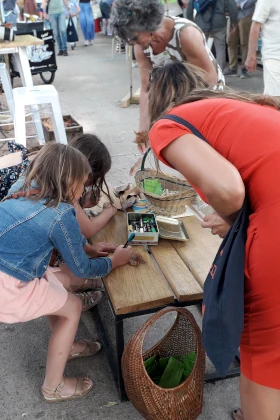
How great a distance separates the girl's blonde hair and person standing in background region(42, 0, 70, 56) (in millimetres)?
9433

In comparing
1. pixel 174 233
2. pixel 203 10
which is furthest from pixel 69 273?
pixel 203 10

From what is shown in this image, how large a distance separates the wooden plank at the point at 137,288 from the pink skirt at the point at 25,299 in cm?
23

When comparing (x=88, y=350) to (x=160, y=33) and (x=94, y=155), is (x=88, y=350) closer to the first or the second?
(x=94, y=155)

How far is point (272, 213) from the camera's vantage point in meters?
1.09

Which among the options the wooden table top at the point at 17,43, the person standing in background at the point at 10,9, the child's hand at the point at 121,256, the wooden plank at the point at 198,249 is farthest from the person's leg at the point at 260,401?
the person standing in background at the point at 10,9

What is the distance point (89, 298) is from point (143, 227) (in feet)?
2.17

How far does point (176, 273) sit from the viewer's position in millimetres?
1773

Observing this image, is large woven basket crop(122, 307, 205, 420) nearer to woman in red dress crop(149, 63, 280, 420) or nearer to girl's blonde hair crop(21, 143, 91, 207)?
woman in red dress crop(149, 63, 280, 420)

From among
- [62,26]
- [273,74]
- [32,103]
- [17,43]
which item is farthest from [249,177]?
[62,26]

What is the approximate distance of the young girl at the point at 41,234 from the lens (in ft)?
5.28

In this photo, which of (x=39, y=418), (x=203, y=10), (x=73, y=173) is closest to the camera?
(x=73, y=173)

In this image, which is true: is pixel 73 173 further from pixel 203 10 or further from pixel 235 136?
pixel 203 10

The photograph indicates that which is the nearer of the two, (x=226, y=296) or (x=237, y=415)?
(x=226, y=296)

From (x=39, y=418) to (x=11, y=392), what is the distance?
21 cm
